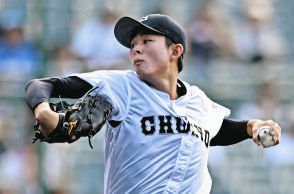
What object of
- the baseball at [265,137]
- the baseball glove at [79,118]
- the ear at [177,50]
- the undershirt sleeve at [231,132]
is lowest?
the undershirt sleeve at [231,132]

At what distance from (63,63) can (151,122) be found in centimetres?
547

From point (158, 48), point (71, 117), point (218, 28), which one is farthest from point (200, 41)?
point (71, 117)

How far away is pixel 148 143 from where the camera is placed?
578 centimetres

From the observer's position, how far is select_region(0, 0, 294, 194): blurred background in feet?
35.8

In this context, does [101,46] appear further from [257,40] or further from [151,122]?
[151,122]

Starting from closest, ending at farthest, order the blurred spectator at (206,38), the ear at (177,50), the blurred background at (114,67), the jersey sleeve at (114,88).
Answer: the jersey sleeve at (114,88) → the ear at (177,50) → the blurred background at (114,67) → the blurred spectator at (206,38)

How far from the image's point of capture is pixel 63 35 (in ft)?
39.3

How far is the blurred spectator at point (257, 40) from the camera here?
11.9 meters

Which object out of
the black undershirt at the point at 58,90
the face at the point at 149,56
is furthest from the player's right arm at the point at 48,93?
the face at the point at 149,56

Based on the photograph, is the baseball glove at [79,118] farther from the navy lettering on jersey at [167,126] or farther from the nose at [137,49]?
the nose at [137,49]

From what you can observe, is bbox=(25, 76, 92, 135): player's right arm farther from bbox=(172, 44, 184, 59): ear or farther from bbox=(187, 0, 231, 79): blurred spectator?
bbox=(187, 0, 231, 79): blurred spectator

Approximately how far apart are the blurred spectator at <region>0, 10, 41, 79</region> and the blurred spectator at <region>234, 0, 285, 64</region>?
255cm

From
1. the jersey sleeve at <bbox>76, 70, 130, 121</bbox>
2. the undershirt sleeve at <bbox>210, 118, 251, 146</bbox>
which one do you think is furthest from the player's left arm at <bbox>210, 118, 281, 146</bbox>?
the jersey sleeve at <bbox>76, 70, 130, 121</bbox>

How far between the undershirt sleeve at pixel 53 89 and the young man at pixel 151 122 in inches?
0.5
